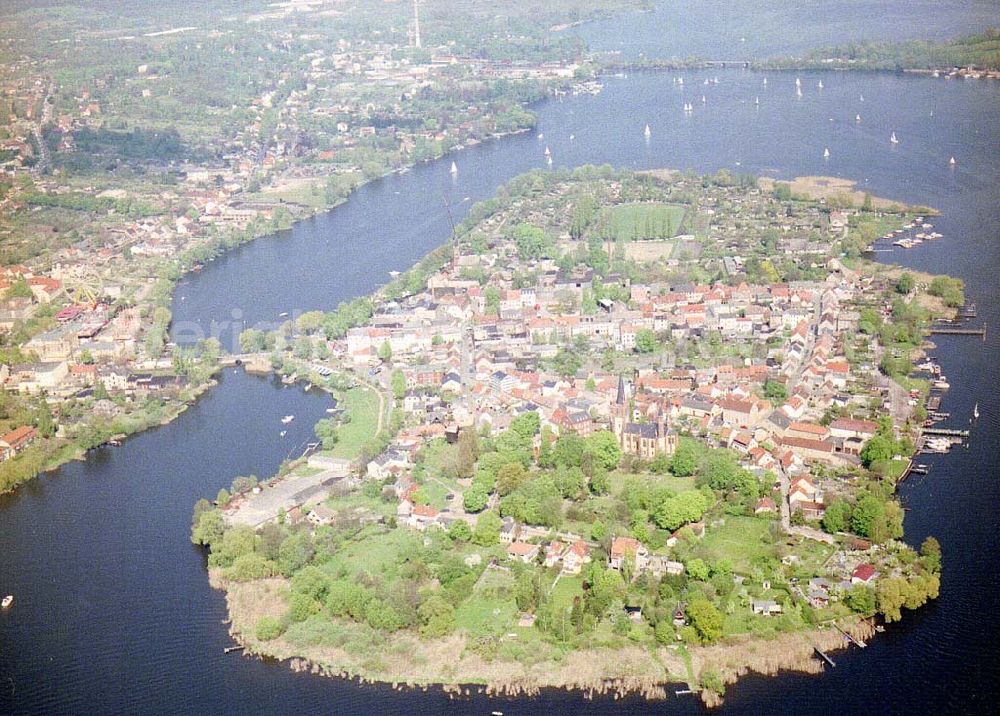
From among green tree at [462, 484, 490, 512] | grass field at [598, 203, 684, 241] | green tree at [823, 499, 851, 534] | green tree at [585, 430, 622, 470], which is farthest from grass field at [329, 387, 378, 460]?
grass field at [598, 203, 684, 241]

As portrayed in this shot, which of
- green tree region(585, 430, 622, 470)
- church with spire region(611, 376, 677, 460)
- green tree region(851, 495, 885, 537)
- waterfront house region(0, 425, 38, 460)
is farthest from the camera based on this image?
waterfront house region(0, 425, 38, 460)

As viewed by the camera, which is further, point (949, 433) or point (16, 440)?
point (16, 440)

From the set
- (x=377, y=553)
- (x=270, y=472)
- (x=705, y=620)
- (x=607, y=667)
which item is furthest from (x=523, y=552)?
(x=270, y=472)

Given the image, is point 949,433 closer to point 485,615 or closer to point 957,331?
point 957,331

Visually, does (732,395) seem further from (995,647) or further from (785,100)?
(785,100)

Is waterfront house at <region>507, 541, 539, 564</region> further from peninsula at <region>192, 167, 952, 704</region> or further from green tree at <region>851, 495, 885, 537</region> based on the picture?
green tree at <region>851, 495, 885, 537</region>

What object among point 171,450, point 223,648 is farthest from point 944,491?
point 171,450
